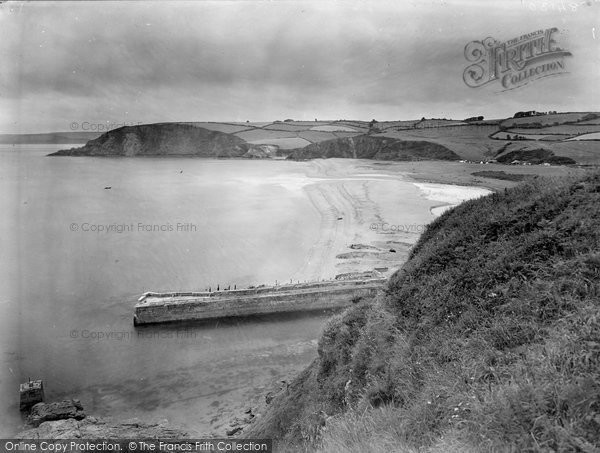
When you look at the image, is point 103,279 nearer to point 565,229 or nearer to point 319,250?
point 319,250

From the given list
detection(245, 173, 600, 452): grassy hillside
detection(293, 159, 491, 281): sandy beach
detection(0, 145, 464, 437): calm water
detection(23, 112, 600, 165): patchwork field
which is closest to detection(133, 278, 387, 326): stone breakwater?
detection(0, 145, 464, 437): calm water

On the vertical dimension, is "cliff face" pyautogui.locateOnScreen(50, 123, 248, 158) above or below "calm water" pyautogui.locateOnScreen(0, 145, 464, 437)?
above

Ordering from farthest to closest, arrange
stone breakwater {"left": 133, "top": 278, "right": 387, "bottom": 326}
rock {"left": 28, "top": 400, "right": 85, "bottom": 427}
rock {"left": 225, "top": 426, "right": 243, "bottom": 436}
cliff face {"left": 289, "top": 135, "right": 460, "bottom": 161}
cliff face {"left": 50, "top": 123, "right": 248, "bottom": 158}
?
cliff face {"left": 50, "top": 123, "right": 248, "bottom": 158} < cliff face {"left": 289, "top": 135, "right": 460, "bottom": 161} < stone breakwater {"left": 133, "top": 278, "right": 387, "bottom": 326} < rock {"left": 28, "top": 400, "right": 85, "bottom": 427} < rock {"left": 225, "top": 426, "right": 243, "bottom": 436}

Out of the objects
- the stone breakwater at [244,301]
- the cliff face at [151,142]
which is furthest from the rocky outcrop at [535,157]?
the cliff face at [151,142]

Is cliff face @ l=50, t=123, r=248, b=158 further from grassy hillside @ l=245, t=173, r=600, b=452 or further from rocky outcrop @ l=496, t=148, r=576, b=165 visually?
grassy hillside @ l=245, t=173, r=600, b=452

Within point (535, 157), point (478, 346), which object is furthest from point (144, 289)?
point (535, 157)

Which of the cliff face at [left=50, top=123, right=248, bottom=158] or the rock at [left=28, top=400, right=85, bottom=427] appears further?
the cliff face at [left=50, top=123, right=248, bottom=158]
